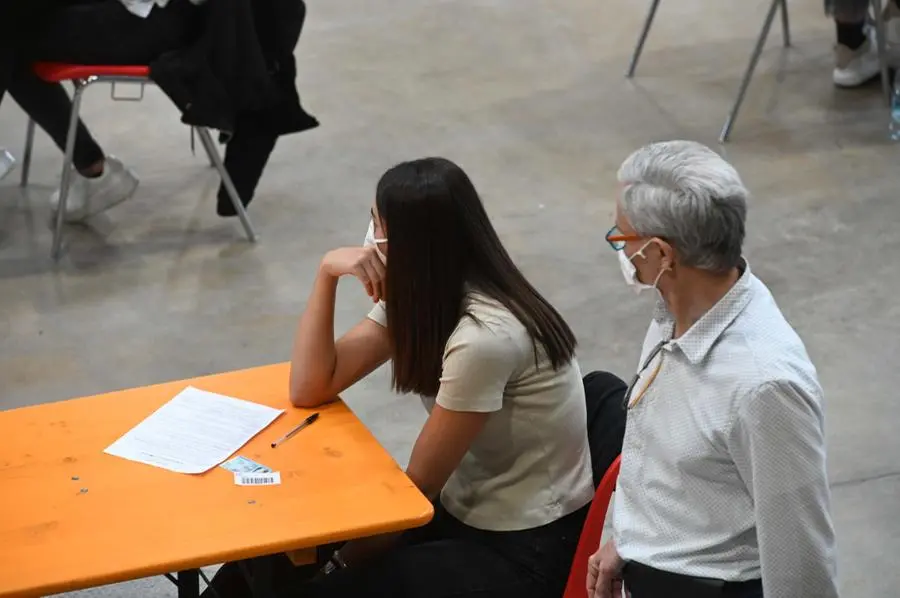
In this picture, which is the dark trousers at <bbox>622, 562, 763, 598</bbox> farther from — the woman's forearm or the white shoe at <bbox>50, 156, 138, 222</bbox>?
the white shoe at <bbox>50, 156, 138, 222</bbox>

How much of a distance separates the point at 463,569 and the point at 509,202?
2.43 metres

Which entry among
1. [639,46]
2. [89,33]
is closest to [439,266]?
[89,33]

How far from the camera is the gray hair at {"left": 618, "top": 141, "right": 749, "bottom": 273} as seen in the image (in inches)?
67.2

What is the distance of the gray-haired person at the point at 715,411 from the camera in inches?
66.0

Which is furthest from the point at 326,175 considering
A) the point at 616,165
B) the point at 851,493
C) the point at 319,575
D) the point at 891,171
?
the point at 319,575

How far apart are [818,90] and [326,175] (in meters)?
2.03

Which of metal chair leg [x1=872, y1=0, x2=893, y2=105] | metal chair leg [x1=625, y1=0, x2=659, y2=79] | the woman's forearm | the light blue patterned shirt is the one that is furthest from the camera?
metal chair leg [x1=625, y1=0, x2=659, y2=79]

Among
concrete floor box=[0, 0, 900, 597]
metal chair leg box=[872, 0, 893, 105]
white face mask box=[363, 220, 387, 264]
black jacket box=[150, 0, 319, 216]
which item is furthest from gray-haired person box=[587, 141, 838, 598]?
metal chair leg box=[872, 0, 893, 105]

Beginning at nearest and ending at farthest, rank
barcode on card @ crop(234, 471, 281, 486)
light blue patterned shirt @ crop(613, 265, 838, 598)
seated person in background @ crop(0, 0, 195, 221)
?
light blue patterned shirt @ crop(613, 265, 838, 598) < barcode on card @ crop(234, 471, 281, 486) < seated person in background @ crop(0, 0, 195, 221)

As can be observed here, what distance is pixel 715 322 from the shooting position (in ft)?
5.74

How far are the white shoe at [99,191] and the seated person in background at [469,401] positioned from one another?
7.49ft

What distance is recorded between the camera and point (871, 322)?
3629 mm

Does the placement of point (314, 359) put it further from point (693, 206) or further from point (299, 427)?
point (693, 206)

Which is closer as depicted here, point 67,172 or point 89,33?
point 89,33
